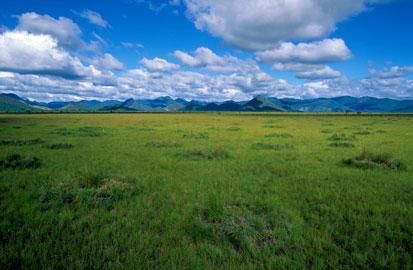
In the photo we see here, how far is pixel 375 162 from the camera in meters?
13.2

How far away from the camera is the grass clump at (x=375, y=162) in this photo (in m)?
12.5

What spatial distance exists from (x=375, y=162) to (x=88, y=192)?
13623 mm

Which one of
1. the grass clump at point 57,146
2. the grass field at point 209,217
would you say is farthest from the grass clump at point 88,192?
the grass clump at point 57,146

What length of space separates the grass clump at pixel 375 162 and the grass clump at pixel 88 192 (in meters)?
10.9

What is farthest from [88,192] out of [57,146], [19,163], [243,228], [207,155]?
[57,146]

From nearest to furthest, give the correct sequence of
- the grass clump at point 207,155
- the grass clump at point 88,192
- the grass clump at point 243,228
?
the grass clump at point 243,228 < the grass clump at point 88,192 < the grass clump at point 207,155

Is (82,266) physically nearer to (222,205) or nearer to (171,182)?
(222,205)

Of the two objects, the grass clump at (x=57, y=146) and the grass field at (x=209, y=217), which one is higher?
the grass clump at (x=57, y=146)

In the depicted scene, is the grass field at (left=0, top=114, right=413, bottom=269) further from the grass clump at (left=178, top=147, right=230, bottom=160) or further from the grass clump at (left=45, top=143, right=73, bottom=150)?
the grass clump at (left=45, top=143, right=73, bottom=150)

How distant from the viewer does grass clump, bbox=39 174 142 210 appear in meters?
7.80

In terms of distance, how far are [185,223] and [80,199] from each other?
3.71 metres

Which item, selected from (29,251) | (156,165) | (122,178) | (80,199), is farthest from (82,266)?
(156,165)

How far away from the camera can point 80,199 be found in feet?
26.1

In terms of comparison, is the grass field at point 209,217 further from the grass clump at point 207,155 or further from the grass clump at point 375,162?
the grass clump at point 207,155
